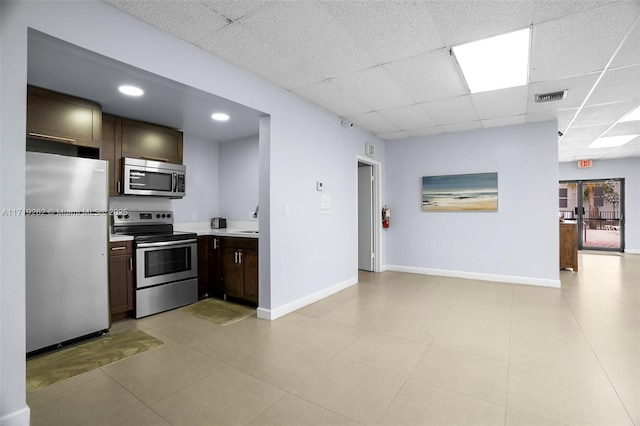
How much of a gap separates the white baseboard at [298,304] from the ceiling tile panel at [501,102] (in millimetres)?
3112

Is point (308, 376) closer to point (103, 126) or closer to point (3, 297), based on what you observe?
point (3, 297)

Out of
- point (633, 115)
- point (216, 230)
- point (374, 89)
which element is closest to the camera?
point (374, 89)

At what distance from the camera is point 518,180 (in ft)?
16.6

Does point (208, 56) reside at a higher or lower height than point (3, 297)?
higher

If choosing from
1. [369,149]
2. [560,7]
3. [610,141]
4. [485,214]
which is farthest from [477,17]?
[610,141]

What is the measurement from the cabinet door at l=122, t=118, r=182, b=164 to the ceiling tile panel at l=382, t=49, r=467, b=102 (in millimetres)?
3055

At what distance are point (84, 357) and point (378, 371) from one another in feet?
7.96

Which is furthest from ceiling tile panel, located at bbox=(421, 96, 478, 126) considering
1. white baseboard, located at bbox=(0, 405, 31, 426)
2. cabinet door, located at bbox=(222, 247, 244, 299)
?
white baseboard, located at bbox=(0, 405, 31, 426)

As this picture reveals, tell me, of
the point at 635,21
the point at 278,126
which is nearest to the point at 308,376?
the point at 278,126

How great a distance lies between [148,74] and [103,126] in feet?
5.99

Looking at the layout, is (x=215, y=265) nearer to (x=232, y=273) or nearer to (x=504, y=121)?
(x=232, y=273)

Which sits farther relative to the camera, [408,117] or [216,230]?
[216,230]

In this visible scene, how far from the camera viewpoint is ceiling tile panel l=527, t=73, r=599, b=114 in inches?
131

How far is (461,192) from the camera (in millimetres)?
5520
